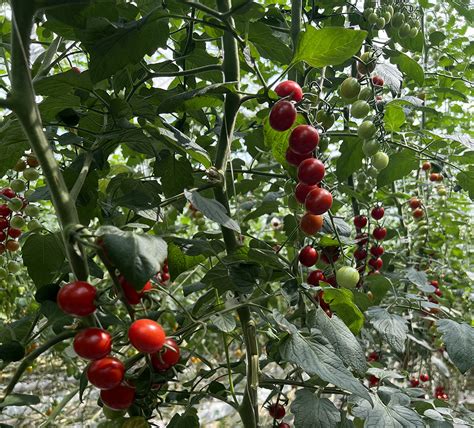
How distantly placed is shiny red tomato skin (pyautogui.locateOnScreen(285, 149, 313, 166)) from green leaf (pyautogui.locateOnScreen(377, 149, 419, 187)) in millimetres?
383

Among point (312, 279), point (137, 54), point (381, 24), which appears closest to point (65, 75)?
point (137, 54)

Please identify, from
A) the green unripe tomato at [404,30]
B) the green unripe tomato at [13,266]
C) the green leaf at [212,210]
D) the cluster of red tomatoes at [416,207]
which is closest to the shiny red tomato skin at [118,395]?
the green leaf at [212,210]

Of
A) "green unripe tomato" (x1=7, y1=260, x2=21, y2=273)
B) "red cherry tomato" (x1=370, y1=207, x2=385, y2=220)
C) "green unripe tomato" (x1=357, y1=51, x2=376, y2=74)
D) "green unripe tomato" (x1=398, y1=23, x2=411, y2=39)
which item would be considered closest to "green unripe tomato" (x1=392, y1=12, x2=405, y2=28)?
"green unripe tomato" (x1=398, y1=23, x2=411, y2=39)

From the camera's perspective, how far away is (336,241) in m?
0.89

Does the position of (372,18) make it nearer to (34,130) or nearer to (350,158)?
(350,158)

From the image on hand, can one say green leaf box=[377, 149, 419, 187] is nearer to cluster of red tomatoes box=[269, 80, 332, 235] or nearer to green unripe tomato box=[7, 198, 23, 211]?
cluster of red tomatoes box=[269, 80, 332, 235]

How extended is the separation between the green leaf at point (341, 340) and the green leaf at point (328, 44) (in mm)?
372

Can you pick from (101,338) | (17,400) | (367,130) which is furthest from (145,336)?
(367,130)

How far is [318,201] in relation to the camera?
71 centimetres

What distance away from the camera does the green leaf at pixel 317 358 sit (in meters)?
0.62

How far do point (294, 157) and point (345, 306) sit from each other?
0.26 m

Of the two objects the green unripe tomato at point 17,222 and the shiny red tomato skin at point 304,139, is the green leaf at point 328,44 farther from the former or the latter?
the green unripe tomato at point 17,222

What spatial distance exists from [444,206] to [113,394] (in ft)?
5.31

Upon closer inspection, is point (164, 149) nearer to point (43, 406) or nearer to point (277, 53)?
point (277, 53)
